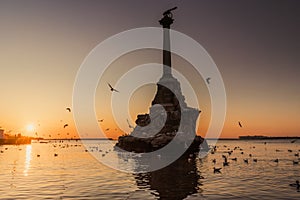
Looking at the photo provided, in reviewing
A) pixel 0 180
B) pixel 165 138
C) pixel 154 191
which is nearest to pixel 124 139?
pixel 165 138

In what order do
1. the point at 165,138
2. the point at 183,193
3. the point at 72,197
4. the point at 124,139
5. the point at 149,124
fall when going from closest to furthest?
the point at 72,197 < the point at 183,193 < the point at 165,138 < the point at 149,124 < the point at 124,139

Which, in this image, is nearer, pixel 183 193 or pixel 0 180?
pixel 183 193

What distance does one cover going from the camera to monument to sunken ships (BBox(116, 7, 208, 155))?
90.6 metres

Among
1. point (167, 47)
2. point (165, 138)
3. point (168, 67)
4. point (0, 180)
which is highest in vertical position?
point (167, 47)

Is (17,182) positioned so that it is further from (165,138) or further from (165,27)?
(165,27)

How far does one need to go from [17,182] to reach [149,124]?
6220 centimetres

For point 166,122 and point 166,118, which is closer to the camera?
point 166,122

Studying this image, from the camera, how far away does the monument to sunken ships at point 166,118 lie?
90.6 m

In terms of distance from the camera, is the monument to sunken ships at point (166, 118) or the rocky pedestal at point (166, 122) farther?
the monument to sunken ships at point (166, 118)

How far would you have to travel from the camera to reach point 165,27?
10169 cm

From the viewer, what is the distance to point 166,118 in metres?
94.8

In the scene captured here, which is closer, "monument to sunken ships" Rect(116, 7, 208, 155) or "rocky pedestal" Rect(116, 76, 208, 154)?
"rocky pedestal" Rect(116, 76, 208, 154)

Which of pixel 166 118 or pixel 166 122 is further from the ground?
pixel 166 118

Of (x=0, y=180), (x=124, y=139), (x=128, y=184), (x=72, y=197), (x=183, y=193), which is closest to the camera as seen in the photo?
(x=72, y=197)
